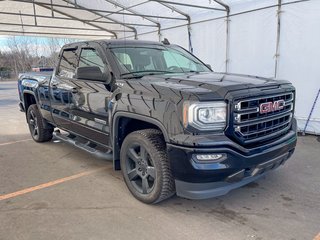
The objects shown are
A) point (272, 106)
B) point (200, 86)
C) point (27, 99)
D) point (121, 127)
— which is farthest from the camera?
point (27, 99)

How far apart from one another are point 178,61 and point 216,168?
217 cm

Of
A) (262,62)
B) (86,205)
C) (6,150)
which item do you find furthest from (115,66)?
(262,62)

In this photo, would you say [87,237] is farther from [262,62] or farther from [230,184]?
[262,62]

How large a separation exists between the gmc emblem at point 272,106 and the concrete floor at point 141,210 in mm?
1115

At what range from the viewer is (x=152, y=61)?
4.12 m

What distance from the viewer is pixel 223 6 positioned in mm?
8688

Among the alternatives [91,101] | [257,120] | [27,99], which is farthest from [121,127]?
[27,99]

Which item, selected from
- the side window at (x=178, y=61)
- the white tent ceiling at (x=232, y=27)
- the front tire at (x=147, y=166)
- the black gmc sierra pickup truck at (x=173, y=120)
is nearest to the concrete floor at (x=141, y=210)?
the front tire at (x=147, y=166)

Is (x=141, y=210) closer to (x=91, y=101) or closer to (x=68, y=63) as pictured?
(x=91, y=101)

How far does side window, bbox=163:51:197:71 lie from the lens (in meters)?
4.30

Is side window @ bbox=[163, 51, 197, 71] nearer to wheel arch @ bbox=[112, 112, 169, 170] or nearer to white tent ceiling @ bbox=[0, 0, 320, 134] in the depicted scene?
wheel arch @ bbox=[112, 112, 169, 170]

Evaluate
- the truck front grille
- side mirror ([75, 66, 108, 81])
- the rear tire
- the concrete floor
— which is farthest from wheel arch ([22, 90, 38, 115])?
the truck front grille

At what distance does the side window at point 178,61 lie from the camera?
14.1 feet

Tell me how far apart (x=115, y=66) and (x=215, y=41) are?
6.45 metres
